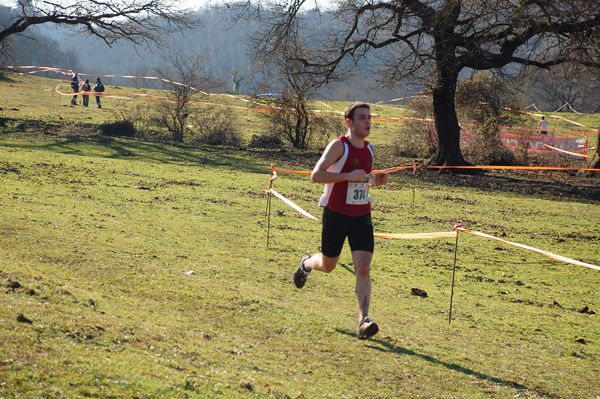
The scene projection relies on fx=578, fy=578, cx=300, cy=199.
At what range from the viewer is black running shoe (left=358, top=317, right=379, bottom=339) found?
537 cm

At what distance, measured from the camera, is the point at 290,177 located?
20.9 meters

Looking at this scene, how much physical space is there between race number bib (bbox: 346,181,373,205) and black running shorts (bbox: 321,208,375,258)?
0.17 metres

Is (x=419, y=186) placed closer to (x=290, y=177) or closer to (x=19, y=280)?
(x=290, y=177)

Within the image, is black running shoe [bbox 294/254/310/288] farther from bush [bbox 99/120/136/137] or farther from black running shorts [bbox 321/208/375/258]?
bush [bbox 99/120/136/137]

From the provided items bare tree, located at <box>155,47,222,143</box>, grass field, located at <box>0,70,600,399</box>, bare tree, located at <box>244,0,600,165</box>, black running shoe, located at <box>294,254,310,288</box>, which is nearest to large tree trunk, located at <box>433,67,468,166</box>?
bare tree, located at <box>244,0,600,165</box>

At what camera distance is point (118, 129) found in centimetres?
2709

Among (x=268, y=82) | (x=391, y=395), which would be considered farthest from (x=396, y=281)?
(x=268, y=82)

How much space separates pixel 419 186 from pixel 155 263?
1432 centimetres

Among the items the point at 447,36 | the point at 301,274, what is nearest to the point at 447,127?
the point at 447,36

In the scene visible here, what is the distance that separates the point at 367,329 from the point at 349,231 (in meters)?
1.07

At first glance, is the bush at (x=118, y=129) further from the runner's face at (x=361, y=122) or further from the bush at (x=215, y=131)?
the runner's face at (x=361, y=122)

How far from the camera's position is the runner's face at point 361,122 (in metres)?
5.84

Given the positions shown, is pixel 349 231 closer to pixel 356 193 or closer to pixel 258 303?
pixel 356 193

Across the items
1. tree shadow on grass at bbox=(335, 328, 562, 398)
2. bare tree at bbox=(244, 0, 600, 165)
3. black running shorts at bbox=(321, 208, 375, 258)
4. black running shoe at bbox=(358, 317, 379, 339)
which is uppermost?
bare tree at bbox=(244, 0, 600, 165)
